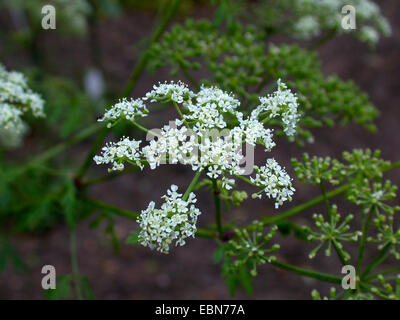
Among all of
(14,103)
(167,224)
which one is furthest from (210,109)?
(14,103)

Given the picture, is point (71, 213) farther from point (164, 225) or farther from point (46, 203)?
point (164, 225)

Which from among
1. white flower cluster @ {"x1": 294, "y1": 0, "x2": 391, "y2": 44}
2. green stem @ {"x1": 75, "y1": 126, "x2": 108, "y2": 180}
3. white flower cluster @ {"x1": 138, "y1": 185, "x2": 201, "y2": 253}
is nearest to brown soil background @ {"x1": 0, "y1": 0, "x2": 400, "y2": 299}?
green stem @ {"x1": 75, "y1": 126, "x2": 108, "y2": 180}

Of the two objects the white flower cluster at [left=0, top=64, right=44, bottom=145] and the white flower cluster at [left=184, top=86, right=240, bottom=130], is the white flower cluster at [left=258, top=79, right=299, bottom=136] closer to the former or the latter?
the white flower cluster at [left=184, top=86, right=240, bottom=130]

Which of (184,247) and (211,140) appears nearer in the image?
(211,140)

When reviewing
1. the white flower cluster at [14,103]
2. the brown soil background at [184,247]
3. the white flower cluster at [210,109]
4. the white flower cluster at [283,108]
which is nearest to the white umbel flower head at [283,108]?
the white flower cluster at [283,108]

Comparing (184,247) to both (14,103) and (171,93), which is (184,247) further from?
(171,93)

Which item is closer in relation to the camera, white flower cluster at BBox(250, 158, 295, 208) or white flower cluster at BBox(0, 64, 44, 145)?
white flower cluster at BBox(250, 158, 295, 208)

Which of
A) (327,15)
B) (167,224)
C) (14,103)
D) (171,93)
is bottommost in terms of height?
(167,224)

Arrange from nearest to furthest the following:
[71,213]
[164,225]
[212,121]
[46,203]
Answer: [164,225] < [212,121] < [71,213] < [46,203]
